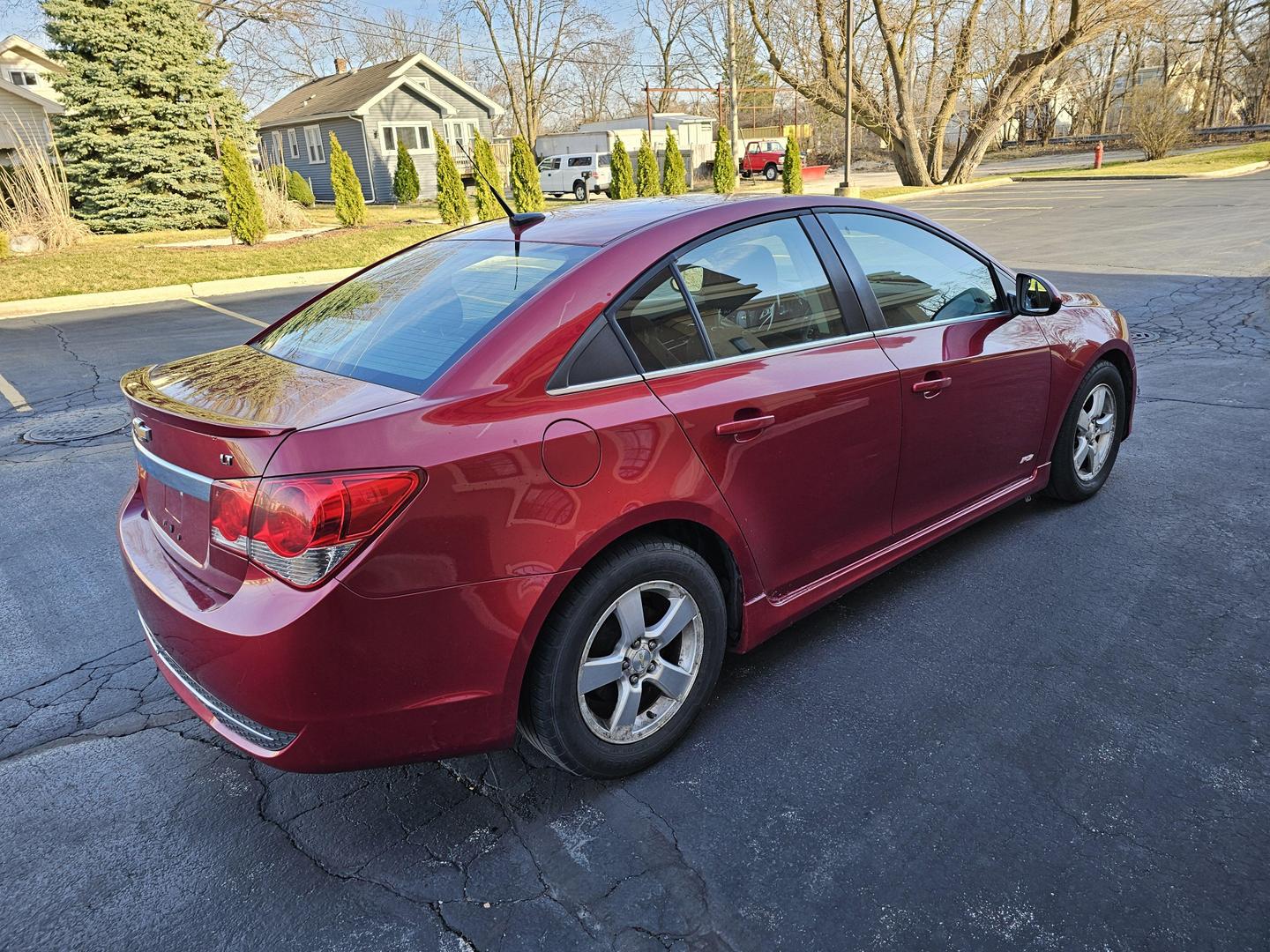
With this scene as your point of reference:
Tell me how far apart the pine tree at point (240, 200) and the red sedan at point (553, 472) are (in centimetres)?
1664

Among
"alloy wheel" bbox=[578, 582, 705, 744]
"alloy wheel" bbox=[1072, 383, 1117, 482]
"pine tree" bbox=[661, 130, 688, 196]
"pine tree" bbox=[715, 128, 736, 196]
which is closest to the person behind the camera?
"alloy wheel" bbox=[578, 582, 705, 744]

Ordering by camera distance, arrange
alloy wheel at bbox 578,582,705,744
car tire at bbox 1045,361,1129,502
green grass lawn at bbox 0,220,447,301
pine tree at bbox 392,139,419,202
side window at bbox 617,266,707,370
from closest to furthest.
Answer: alloy wheel at bbox 578,582,705,744, side window at bbox 617,266,707,370, car tire at bbox 1045,361,1129,502, green grass lawn at bbox 0,220,447,301, pine tree at bbox 392,139,419,202

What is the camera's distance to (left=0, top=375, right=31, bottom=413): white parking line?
23.2 ft

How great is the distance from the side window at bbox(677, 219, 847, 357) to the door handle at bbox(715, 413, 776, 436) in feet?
0.76

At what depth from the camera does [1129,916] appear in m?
2.07

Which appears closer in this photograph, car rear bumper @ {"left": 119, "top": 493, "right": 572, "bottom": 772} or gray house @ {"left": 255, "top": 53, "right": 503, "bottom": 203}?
car rear bumper @ {"left": 119, "top": 493, "right": 572, "bottom": 772}

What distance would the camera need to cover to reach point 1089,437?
4371mm

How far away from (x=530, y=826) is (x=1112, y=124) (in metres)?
69.8

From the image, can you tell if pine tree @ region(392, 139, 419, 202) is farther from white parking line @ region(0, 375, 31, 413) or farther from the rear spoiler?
the rear spoiler

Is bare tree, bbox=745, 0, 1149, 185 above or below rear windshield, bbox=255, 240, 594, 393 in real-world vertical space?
above

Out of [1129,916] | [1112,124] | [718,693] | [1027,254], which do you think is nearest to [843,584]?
[718,693]

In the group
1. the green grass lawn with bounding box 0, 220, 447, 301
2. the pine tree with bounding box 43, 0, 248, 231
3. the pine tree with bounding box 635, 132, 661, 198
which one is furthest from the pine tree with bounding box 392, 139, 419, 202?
the green grass lawn with bounding box 0, 220, 447, 301

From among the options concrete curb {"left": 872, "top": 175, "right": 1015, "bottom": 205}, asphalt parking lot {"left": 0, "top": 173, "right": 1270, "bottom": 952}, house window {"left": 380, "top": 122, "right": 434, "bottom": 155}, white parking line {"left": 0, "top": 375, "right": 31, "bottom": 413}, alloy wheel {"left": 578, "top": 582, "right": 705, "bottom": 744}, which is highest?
house window {"left": 380, "top": 122, "right": 434, "bottom": 155}

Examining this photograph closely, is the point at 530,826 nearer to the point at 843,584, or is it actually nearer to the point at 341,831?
the point at 341,831
